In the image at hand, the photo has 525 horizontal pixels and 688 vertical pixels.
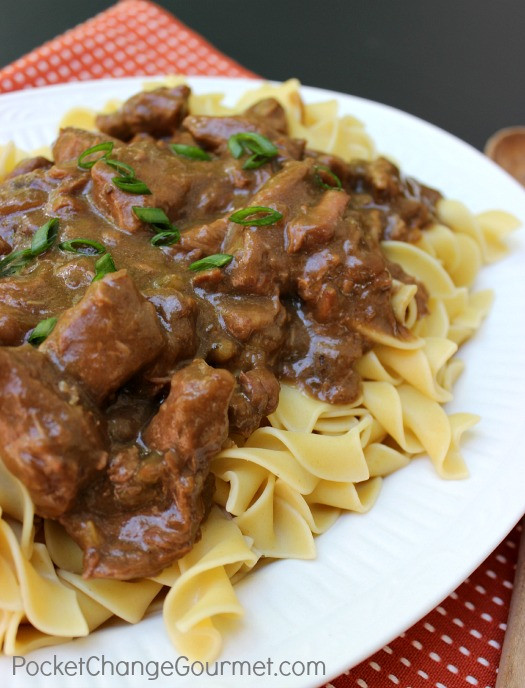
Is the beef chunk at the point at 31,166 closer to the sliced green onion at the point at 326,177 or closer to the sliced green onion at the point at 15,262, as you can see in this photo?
the sliced green onion at the point at 15,262

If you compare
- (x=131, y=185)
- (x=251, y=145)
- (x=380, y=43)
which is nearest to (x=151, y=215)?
(x=131, y=185)

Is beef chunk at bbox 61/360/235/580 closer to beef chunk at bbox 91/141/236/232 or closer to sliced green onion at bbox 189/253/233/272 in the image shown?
sliced green onion at bbox 189/253/233/272

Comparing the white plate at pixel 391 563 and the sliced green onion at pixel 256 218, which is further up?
the sliced green onion at pixel 256 218

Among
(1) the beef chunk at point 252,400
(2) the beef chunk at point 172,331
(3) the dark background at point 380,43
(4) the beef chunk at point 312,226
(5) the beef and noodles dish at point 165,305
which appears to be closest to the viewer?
(5) the beef and noodles dish at point 165,305

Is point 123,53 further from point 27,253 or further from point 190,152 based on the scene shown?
point 27,253

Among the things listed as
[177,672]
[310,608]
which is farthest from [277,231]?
[177,672]

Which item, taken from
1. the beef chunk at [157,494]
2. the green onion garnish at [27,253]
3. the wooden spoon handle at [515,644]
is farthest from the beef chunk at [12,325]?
the wooden spoon handle at [515,644]
